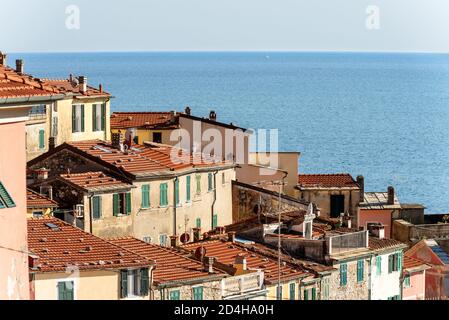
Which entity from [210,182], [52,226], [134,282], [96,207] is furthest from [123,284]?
[210,182]

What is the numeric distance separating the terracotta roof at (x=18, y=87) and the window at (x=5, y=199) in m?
0.53

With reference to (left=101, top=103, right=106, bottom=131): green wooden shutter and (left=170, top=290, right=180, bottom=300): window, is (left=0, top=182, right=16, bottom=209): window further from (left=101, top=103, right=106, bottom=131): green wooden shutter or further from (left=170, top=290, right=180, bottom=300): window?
(left=101, top=103, right=106, bottom=131): green wooden shutter

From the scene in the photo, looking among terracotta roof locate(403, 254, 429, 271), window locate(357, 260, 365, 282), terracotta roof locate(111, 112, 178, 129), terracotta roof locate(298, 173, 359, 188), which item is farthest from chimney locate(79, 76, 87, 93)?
window locate(357, 260, 365, 282)

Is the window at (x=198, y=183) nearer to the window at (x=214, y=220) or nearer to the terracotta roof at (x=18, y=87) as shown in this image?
the window at (x=214, y=220)

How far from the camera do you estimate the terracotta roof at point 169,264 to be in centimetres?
2784

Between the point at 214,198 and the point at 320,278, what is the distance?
10.8 m

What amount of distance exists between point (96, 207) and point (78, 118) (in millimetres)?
13649

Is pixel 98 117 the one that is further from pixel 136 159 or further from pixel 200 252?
pixel 200 252

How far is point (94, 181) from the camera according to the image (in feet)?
121

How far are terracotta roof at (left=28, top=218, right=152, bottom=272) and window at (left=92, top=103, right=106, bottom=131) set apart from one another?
69.2 feet

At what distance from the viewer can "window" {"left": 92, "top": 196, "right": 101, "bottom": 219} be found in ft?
118

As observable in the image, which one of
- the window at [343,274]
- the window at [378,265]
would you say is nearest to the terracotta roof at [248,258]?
the window at [343,274]
